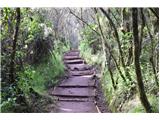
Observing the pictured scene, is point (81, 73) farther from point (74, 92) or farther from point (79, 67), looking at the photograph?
point (74, 92)

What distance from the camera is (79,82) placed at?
1068 centimetres

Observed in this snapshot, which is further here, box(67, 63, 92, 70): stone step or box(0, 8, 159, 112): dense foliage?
box(67, 63, 92, 70): stone step

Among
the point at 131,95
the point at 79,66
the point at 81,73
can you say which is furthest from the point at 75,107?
the point at 79,66

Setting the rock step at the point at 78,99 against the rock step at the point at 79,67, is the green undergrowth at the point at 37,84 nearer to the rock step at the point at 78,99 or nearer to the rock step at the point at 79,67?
the rock step at the point at 78,99

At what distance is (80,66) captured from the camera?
13.8 metres

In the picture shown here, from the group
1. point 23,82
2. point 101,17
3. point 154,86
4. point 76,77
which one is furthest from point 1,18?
point 76,77

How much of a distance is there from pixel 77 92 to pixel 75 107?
1775 millimetres

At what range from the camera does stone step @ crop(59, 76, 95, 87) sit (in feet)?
33.5

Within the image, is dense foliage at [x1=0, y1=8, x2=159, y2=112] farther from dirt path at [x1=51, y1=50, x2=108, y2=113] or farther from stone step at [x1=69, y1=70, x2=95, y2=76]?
stone step at [x1=69, y1=70, x2=95, y2=76]

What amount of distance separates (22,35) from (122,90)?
8.91ft

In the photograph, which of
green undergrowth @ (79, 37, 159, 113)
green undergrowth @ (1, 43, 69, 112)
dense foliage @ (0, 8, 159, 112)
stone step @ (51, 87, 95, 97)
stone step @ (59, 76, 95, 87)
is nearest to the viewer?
dense foliage @ (0, 8, 159, 112)

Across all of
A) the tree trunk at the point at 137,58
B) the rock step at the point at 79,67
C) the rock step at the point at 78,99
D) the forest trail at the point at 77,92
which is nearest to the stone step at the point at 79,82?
the forest trail at the point at 77,92

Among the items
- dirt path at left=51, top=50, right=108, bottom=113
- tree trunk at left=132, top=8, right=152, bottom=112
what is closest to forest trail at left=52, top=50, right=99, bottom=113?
dirt path at left=51, top=50, right=108, bottom=113
